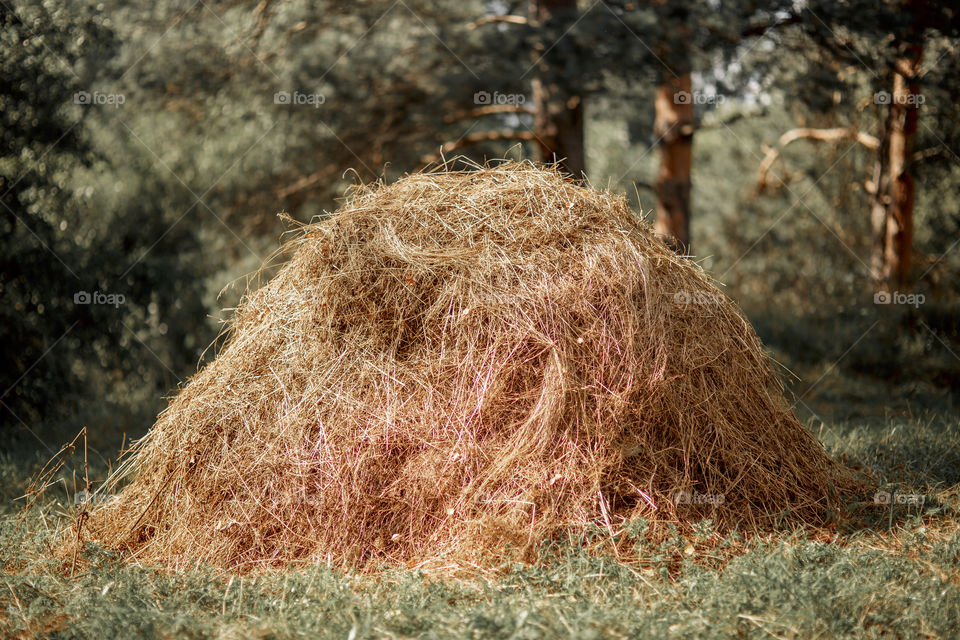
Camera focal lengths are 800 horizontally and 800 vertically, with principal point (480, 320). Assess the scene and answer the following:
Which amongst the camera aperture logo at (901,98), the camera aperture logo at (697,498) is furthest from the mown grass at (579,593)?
the camera aperture logo at (901,98)

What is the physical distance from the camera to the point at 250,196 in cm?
1243

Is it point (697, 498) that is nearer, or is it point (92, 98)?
point (697, 498)

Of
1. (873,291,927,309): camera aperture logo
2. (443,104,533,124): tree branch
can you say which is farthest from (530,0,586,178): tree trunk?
(873,291,927,309): camera aperture logo

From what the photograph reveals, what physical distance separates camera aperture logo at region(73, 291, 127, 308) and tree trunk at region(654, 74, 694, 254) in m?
6.64

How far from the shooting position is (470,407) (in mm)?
4051

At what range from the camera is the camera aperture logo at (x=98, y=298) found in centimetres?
821

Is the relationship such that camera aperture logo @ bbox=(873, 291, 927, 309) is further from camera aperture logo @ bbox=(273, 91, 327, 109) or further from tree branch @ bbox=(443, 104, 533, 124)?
camera aperture logo @ bbox=(273, 91, 327, 109)

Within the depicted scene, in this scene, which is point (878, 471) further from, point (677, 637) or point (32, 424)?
point (32, 424)

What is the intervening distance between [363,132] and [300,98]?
1.02 metres

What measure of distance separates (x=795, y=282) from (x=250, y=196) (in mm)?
11440

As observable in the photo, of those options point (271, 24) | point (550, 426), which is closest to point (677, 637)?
point (550, 426)

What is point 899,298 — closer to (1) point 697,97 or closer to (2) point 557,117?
(1) point 697,97

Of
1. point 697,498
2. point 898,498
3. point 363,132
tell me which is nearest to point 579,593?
point 697,498

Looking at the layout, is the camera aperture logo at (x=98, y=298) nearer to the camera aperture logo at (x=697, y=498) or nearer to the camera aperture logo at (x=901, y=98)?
the camera aperture logo at (x=697, y=498)
